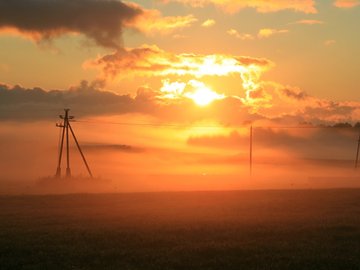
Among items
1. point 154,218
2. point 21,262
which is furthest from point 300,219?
point 21,262

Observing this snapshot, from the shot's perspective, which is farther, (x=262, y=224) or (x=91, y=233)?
(x=262, y=224)

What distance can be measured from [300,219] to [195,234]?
28.5 feet

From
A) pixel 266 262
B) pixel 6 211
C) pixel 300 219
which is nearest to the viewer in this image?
pixel 266 262

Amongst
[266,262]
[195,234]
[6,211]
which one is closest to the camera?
[266,262]

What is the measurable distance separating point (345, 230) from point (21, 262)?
15.6 m

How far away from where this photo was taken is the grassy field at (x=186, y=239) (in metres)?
19.5

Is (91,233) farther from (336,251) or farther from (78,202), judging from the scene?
(78,202)

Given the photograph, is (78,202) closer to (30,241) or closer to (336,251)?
(30,241)

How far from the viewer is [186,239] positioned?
23859 mm

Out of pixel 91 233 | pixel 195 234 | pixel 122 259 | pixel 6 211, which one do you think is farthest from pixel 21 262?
pixel 6 211

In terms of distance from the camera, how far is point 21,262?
19.6m

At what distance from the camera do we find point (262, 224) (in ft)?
93.2

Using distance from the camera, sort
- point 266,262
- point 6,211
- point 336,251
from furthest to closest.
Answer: point 6,211 < point 336,251 < point 266,262

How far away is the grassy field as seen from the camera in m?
19.5
